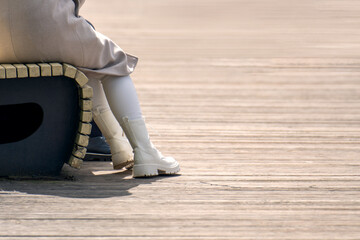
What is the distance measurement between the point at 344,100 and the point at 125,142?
1.91m

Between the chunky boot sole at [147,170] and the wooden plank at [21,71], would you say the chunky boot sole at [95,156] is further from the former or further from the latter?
the wooden plank at [21,71]

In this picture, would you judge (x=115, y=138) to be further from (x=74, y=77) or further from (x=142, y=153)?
(x=74, y=77)

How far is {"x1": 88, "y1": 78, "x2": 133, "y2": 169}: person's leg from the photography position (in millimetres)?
3010

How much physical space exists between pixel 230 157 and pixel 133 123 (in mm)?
539

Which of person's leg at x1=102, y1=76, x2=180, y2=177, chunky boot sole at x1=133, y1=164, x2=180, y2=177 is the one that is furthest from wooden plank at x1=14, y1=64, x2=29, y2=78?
chunky boot sole at x1=133, y1=164, x2=180, y2=177

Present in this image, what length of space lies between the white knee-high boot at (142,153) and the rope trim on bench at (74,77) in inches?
5.9

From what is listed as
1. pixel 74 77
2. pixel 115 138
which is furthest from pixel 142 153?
pixel 74 77

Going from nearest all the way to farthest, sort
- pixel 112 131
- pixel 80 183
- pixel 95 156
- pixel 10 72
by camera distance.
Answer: pixel 10 72 < pixel 80 183 < pixel 112 131 < pixel 95 156

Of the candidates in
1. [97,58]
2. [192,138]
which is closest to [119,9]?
[192,138]

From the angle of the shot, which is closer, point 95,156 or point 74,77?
point 74,77

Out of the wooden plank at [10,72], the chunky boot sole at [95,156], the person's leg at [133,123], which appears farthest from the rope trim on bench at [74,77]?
the chunky boot sole at [95,156]

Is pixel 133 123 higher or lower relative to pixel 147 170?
higher

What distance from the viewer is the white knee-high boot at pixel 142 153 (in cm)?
293

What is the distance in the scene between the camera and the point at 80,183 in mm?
2865
